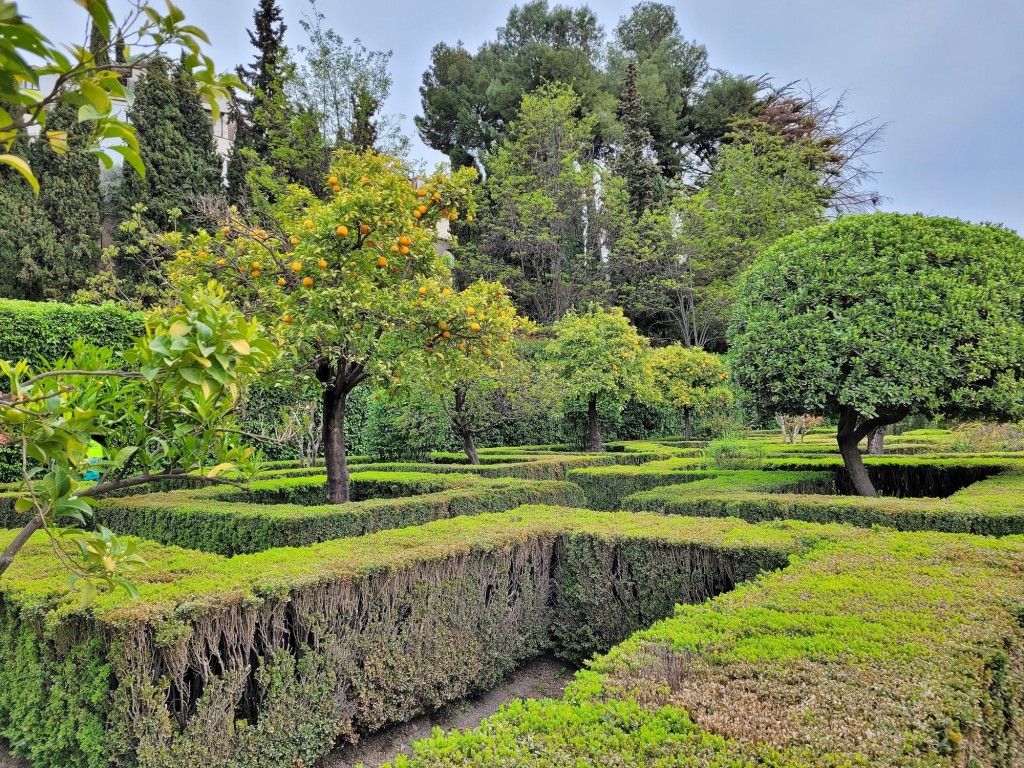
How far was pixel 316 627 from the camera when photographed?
2988 mm

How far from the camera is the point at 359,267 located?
5105mm

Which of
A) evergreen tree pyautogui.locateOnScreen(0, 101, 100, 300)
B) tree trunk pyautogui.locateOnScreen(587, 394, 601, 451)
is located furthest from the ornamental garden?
evergreen tree pyautogui.locateOnScreen(0, 101, 100, 300)

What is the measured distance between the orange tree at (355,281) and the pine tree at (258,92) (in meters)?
18.1

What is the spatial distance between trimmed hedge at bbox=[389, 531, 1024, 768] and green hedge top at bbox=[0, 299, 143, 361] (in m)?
9.58

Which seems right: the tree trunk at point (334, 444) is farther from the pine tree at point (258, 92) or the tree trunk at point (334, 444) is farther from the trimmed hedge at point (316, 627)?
the pine tree at point (258, 92)

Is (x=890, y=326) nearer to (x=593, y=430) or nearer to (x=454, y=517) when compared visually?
(x=454, y=517)

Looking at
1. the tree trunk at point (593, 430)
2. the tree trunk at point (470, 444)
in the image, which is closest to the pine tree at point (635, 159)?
the tree trunk at point (593, 430)

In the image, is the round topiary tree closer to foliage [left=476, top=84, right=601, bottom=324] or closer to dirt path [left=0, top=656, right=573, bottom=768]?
dirt path [left=0, top=656, right=573, bottom=768]

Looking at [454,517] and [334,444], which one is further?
[334,444]

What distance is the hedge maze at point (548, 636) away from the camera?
1.65 meters

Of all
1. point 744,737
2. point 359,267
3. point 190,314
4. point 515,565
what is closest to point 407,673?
point 515,565

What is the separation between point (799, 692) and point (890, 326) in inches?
204

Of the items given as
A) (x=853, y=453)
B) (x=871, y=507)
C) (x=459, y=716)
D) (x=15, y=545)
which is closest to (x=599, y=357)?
(x=853, y=453)

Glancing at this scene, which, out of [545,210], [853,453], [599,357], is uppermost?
[545,210]
